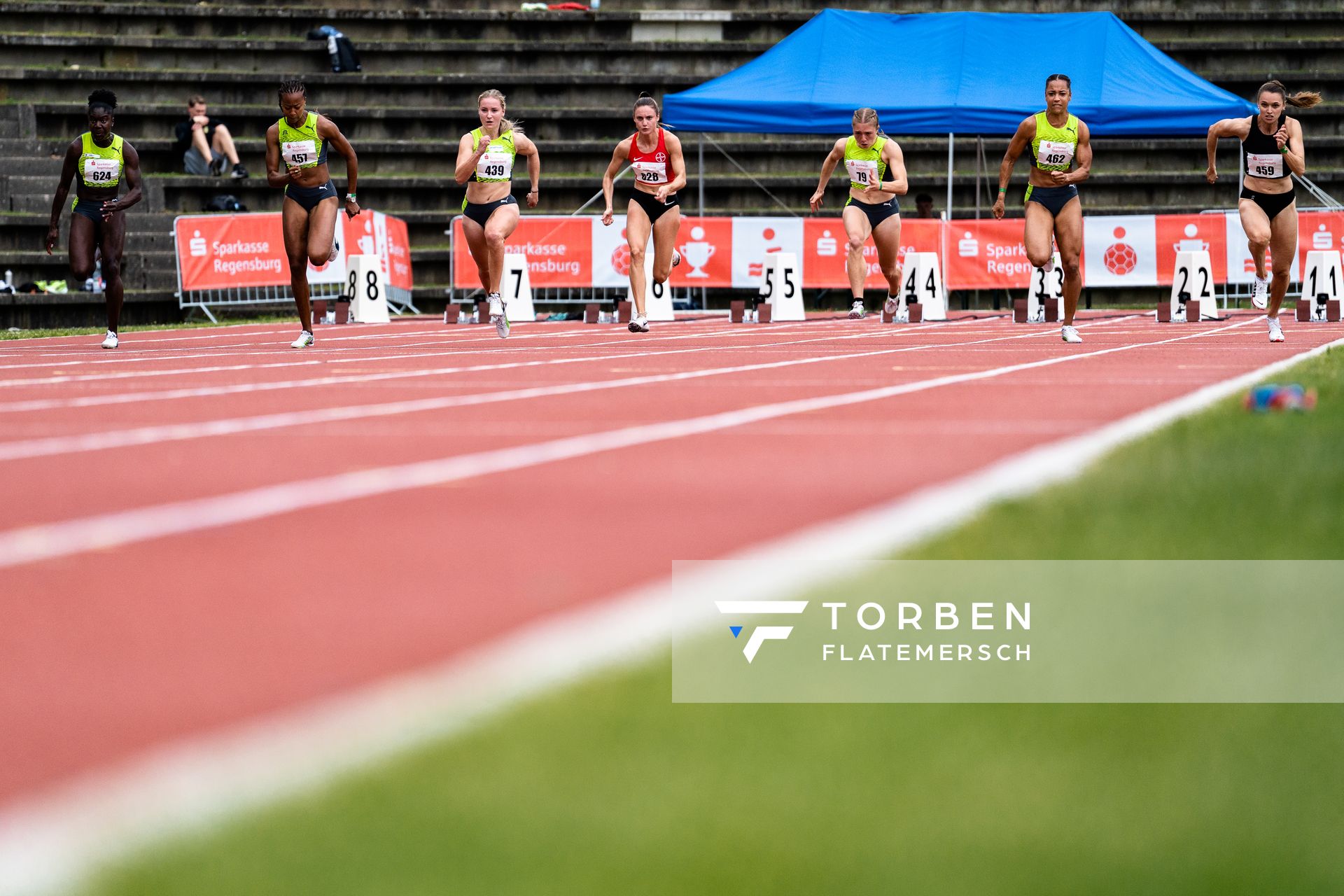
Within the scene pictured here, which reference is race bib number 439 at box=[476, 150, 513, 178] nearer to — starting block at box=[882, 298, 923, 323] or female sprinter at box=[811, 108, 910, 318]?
female sprinter at box=[811, 108, 910, 318]

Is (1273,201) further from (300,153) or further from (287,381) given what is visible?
(287,381)

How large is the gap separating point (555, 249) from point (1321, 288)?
946 cm

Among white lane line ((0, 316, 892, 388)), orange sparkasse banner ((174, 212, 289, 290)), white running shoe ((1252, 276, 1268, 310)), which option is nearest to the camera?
white lane line ((0, 316, 892, 388))

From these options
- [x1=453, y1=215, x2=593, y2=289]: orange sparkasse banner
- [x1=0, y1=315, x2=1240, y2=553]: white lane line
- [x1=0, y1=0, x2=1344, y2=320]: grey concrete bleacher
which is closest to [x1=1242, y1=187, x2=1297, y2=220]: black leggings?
[x1=0, y1=315, x2=1240, y2=553]: white lane line

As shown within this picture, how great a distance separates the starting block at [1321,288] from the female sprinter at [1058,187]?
7.78 meters

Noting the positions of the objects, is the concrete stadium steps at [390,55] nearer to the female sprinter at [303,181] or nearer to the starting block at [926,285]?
the starting block at [926,285]

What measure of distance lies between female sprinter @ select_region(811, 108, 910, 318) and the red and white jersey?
9.34 feet

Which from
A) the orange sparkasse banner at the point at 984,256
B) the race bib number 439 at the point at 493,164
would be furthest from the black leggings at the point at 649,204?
the orange sparkasse banner at the point at 984,256

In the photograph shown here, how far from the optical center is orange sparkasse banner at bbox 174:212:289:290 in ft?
71.6

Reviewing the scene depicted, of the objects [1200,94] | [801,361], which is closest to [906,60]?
[1200,94]

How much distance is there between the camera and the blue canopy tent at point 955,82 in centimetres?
2223

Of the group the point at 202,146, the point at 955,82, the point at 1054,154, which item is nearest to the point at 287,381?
the point at 1054,154

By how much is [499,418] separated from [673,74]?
22.6 m

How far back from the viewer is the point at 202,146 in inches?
1005
